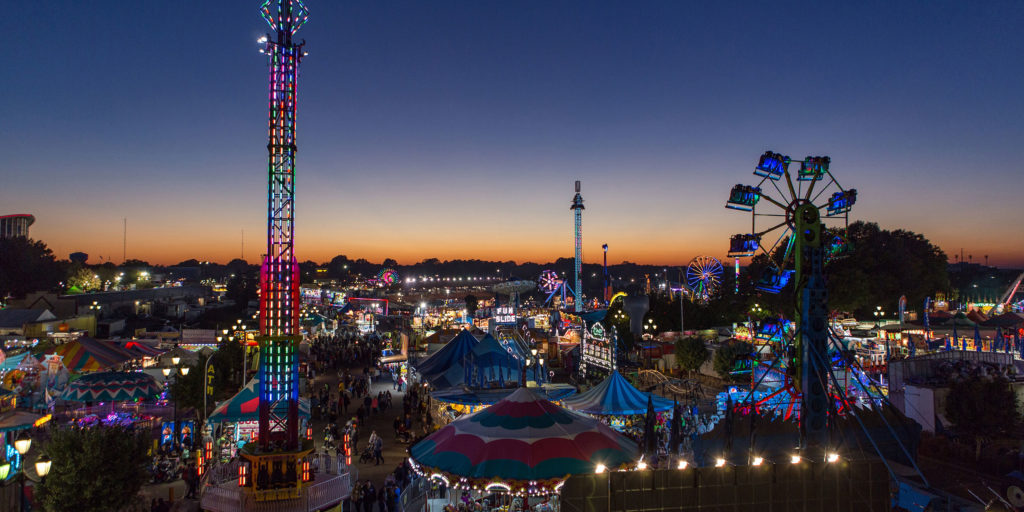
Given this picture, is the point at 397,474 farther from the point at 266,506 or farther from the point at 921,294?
the point at 921,294

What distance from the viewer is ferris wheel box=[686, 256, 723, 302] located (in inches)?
2003

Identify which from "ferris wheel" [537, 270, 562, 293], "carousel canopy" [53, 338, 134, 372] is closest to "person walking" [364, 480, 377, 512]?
"carousel canopy" [53, 338, 134, 372]

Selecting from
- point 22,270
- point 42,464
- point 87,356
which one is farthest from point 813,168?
point 22,270

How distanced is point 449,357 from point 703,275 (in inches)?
1362

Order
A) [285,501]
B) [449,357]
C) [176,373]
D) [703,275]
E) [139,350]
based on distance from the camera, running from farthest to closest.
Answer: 1. [703,275]
2. [139,350]
3. [449,357]
4. [176,373]
5. [285,501]

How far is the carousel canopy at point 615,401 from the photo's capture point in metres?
15.9

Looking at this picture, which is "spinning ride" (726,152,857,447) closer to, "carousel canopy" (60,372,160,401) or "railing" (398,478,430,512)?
"railing" (398,478,430,512)

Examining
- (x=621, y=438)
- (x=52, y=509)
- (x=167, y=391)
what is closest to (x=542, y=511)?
(x=621, y=438)

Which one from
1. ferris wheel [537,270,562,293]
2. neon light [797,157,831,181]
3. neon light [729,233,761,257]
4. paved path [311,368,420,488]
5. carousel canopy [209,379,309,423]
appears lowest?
paved path [311,368,420,488]

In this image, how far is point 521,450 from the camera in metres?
9.41

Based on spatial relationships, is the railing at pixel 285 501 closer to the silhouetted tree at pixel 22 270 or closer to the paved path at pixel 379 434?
the paved path at pixel 379 434

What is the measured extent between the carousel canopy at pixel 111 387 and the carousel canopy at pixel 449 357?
8.92 metres

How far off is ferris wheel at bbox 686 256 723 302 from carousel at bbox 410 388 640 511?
42.9 m

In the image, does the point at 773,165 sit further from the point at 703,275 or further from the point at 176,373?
the point at 703,275
